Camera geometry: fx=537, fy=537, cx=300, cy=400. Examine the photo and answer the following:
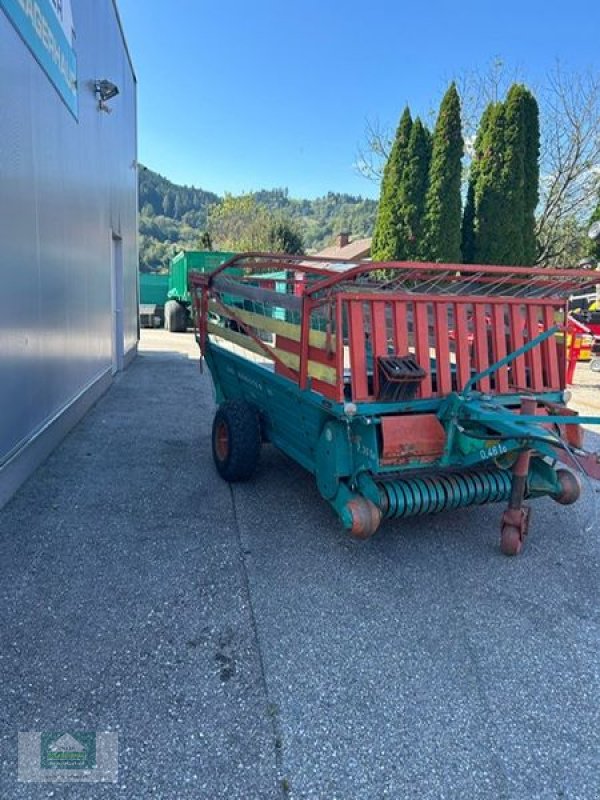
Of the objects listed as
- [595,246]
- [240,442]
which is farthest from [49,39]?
[595,246]

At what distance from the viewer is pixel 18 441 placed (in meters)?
4.47

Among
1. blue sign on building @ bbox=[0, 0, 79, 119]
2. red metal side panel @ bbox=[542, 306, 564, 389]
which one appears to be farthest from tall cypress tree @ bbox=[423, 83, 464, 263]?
red metal side panel @ bbox=[542, 306, 564, 389]

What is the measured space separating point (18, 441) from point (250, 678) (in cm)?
308

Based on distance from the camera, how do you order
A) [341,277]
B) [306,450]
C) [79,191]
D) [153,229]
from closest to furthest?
[341,277] < [306,450] < [79,191] < [153,229]

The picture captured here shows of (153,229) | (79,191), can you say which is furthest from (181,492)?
(153,229)

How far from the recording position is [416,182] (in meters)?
15.2

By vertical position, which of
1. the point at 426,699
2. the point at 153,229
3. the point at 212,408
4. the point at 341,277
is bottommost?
the point at 426,699

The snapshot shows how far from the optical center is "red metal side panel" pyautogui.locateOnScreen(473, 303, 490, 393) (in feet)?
12.5

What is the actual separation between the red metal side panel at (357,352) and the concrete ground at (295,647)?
1.11 metres

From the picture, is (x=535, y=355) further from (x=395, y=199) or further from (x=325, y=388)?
(x=395, y=199)

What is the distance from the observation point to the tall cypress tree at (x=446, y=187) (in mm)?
14555

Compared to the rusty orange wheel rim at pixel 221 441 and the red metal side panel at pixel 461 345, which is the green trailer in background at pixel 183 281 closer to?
the rusty orange wheel rim at pixel 221 441

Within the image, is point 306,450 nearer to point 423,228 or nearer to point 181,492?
point 181,492

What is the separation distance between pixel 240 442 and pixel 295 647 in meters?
2.16
